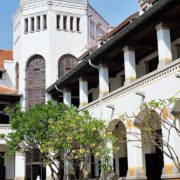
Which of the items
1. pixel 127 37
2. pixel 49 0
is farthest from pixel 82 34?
pixel 127 37

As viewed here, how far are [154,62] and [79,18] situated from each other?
47.2 ft

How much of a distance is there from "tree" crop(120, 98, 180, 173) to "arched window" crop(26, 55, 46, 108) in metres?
16.1

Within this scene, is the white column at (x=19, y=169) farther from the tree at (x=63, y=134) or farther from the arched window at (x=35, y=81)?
the tree at (x=63, y=134)

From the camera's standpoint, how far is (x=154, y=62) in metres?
22.9

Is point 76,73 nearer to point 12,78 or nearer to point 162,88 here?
point 162,88

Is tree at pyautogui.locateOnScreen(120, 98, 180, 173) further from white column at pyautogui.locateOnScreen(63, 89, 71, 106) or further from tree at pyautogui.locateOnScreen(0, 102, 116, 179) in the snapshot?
white column at pyautogui.locateOnScreen(63, 89, 71, 106)

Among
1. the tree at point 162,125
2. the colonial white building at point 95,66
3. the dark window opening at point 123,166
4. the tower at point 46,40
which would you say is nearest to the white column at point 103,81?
the colonial white building at point 95,66

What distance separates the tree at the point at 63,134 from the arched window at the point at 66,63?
40.2 ft

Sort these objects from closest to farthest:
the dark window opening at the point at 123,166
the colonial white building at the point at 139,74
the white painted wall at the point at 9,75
→ the colonial white building at the point at 139,74
the dark window opening at the point at 123,166
the white painted wall at the point at 9,75

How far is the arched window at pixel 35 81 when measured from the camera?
33375 millimetres

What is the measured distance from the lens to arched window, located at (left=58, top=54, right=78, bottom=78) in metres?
33.9

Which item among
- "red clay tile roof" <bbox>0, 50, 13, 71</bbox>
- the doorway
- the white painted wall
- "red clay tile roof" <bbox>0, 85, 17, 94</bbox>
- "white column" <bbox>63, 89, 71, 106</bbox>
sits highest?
"red clay tile roof" <bbox>0, 50, 13, 71</bbox>

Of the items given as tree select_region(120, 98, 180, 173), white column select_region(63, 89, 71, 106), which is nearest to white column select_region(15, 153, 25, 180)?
white column select_region(63, 89, 71, 106)

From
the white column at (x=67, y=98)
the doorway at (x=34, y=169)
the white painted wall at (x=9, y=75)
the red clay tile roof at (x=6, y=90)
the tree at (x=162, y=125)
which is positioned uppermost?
the white painted wall at (x=9, y=75)
